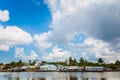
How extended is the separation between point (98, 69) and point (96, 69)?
2320 mm

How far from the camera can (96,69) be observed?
19988 cm

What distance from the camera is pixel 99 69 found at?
198 metres

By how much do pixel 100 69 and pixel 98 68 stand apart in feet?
8.97

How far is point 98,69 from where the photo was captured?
198 m

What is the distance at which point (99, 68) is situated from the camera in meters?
199

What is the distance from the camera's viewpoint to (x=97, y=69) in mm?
199000

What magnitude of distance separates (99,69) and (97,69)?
1980mm

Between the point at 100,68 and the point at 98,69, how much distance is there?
1.81 meters

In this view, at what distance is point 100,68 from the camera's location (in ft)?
649

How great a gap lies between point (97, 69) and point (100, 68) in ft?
8.88

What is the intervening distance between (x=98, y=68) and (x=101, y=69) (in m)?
3.35

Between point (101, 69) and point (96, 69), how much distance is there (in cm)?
470

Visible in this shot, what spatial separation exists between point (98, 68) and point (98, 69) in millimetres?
1648

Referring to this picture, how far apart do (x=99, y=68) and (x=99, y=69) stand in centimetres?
133
